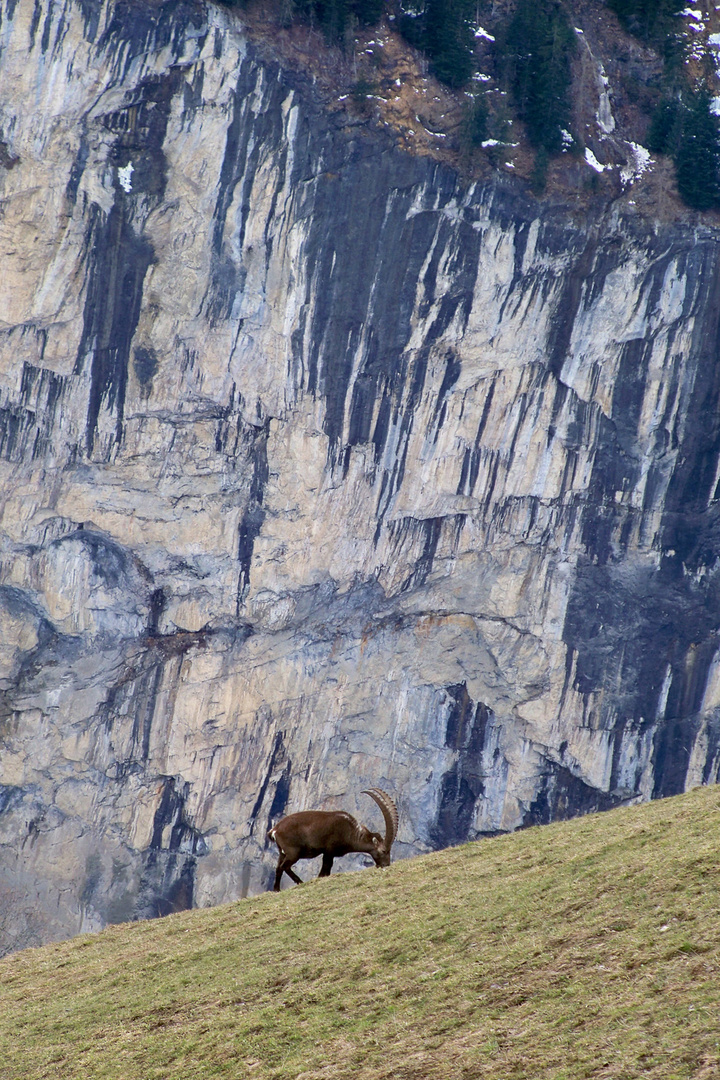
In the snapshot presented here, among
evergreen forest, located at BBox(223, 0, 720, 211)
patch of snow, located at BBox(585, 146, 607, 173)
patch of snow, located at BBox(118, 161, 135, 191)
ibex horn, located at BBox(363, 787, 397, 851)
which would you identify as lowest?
ibex horn, located at BBox(363, 787, 397, 851)

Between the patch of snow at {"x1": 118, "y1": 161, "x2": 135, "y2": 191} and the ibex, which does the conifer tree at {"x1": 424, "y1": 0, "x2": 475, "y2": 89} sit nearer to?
the patch of snow at {"x1": 118, "y1": 161, "x2": 135, "y2": 191}

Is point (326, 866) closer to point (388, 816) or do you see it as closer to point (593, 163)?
point (388, 816)

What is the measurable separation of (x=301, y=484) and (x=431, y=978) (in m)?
30.6

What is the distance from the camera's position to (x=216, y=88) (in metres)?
38.0

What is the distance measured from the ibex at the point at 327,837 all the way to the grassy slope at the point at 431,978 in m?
0.77

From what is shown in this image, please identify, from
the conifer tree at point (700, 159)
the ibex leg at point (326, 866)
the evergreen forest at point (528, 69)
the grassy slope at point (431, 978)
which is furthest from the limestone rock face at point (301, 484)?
the grassy slope at point (431, 978)

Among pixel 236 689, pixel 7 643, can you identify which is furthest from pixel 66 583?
pixel 236 689

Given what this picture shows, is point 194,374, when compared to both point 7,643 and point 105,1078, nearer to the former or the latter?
point 7,643

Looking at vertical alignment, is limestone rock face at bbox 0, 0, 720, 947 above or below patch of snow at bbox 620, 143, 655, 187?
below

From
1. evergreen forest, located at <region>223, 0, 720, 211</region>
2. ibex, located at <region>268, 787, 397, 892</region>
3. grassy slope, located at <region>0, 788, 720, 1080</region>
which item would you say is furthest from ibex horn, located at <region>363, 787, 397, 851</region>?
evergreen forest, located at <region>223, 0, 720, 211</region>

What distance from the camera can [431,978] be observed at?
39.4 ft

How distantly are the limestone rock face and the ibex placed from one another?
930 inches

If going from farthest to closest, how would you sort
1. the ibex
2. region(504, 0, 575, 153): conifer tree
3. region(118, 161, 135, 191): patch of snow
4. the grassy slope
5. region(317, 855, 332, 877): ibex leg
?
1. region(504, 0, 575, 153): conifer tree
2. region(118, 161, 135, 191): patch of snow
3. region(317, 855, 332, 877): ibex leg
4. the ibex
5. the grassy slope

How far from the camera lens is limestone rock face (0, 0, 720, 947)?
127ft
